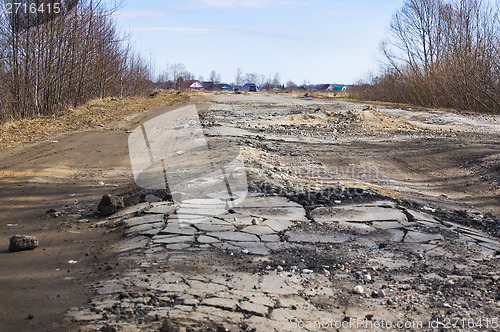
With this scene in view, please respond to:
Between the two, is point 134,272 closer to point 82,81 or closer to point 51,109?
point 51,109

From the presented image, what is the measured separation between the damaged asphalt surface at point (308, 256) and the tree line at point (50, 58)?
28.2 ft

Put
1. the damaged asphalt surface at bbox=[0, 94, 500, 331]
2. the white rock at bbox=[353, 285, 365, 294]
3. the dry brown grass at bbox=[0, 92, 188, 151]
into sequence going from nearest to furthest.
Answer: the damaged asphalt surface at bbox=[0, 94, 500, 331]
the white rock at bbox=[353, 285, 365, 294]
the dry brown grass at bbox=[0, 92, 188, 151]

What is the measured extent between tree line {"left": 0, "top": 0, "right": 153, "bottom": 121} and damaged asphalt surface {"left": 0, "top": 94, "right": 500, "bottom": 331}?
28.2ft

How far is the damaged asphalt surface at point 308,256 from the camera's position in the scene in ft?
9.18

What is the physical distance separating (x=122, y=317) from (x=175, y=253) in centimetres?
116

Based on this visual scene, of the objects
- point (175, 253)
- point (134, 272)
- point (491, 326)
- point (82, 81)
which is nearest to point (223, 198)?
point (175, 253)

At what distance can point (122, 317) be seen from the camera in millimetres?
2695

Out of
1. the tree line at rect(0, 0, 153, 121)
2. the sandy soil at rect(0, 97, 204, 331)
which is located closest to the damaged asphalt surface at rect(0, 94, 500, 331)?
the sandy soil at rect(0, 97, 204, 331)

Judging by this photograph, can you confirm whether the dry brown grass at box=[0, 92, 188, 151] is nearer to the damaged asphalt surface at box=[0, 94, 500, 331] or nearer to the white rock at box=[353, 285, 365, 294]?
the damaged asphalt surface at box=[0, 94, 500, 331]

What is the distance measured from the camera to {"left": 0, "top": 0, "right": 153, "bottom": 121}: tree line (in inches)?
514

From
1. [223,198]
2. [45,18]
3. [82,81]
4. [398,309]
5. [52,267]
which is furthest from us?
[82,81]

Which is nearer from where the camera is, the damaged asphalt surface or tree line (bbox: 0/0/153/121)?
the damaged asphalt surface

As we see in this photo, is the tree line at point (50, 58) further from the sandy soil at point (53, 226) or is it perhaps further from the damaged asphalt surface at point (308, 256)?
the damaged asphalt surface at point (308, 256)

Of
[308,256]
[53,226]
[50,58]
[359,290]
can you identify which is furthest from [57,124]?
[359,290]
